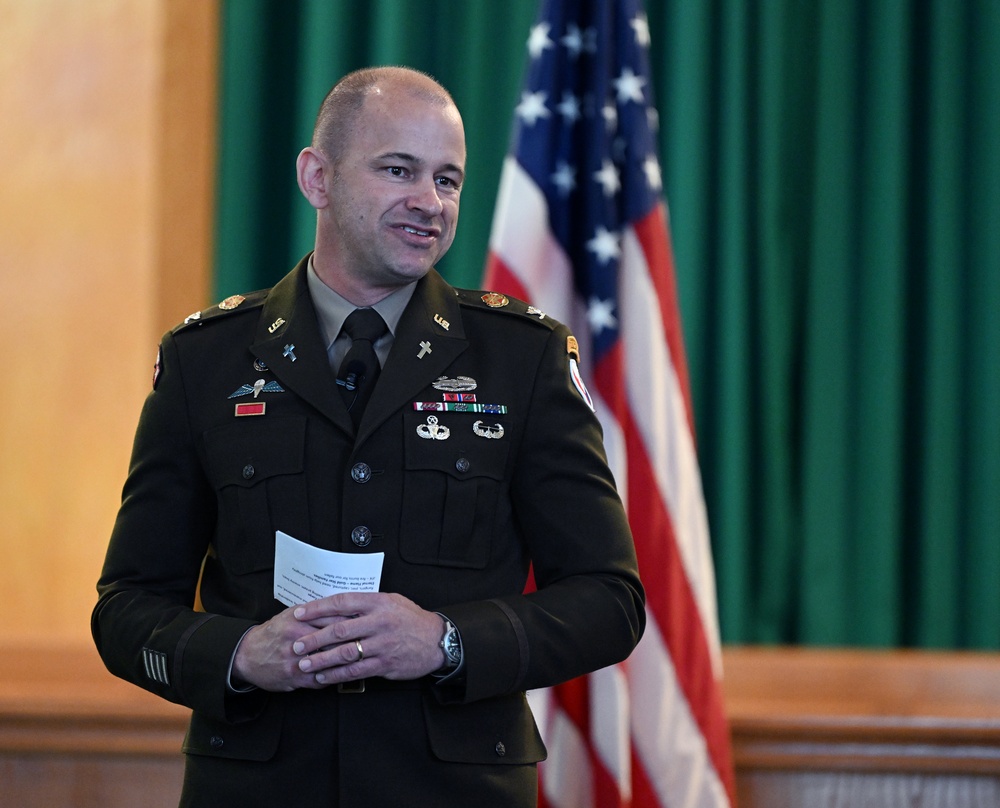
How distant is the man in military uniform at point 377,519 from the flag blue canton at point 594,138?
Result: 0.81 m

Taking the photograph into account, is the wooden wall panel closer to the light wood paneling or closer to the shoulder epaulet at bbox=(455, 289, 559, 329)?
the shoulder epaulet at bbox=(455, 289, 559, 329)

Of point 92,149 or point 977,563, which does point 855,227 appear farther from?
point 92,149

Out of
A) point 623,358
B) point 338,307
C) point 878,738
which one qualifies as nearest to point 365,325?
point 338,307

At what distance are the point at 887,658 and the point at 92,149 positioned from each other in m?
2.20

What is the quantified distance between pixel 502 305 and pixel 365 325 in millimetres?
205

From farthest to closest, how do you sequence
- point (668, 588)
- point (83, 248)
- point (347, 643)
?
point (83, 248), point (668, 588), point (347, 643)

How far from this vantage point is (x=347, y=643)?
A: 133cm

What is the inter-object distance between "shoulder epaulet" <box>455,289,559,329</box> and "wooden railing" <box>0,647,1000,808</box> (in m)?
1.23

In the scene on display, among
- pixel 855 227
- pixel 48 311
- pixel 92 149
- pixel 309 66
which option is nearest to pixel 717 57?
pixel 855 227

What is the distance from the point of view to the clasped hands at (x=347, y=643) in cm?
133

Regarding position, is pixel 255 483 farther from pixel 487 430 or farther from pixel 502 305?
pixel 502 305

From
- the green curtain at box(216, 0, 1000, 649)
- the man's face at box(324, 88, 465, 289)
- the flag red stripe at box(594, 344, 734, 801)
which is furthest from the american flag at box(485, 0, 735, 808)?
the man's face at box(324, 88, 465, 289)

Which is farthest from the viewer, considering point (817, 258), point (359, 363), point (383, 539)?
point (817, 258)

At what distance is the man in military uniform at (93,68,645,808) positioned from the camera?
4.67ft
